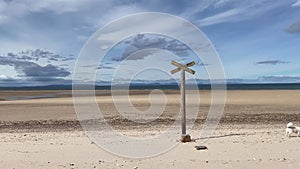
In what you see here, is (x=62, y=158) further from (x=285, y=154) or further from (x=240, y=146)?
(x=285, y=154)

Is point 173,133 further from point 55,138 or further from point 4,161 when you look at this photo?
point 4,161

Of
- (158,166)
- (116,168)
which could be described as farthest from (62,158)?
(158,166)

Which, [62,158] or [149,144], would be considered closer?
[62,158]

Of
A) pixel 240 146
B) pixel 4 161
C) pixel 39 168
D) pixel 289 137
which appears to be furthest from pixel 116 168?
pixel 289 137

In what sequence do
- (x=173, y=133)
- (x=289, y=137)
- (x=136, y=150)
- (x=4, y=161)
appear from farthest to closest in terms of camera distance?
1. (x=173, y=133)
2. (x=289, y=137)
3. (x=136, y=150)
4. (x=4, y=161)

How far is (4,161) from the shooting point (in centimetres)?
1100

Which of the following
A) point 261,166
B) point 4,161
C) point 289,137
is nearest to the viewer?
point 261,166

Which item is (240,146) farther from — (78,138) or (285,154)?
(78,138)

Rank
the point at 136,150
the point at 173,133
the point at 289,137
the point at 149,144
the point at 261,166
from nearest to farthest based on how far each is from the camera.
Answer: the point at 261,166, the point at 136,150, the point at 149,144, the point at 289,137, the point at 173,133

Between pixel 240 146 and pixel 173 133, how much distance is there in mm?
4474

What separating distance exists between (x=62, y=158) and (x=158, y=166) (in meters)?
3.23

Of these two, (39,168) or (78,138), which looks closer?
(39,168)

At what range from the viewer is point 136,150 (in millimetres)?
12672

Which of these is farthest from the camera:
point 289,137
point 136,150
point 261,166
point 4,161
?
point 289,137
